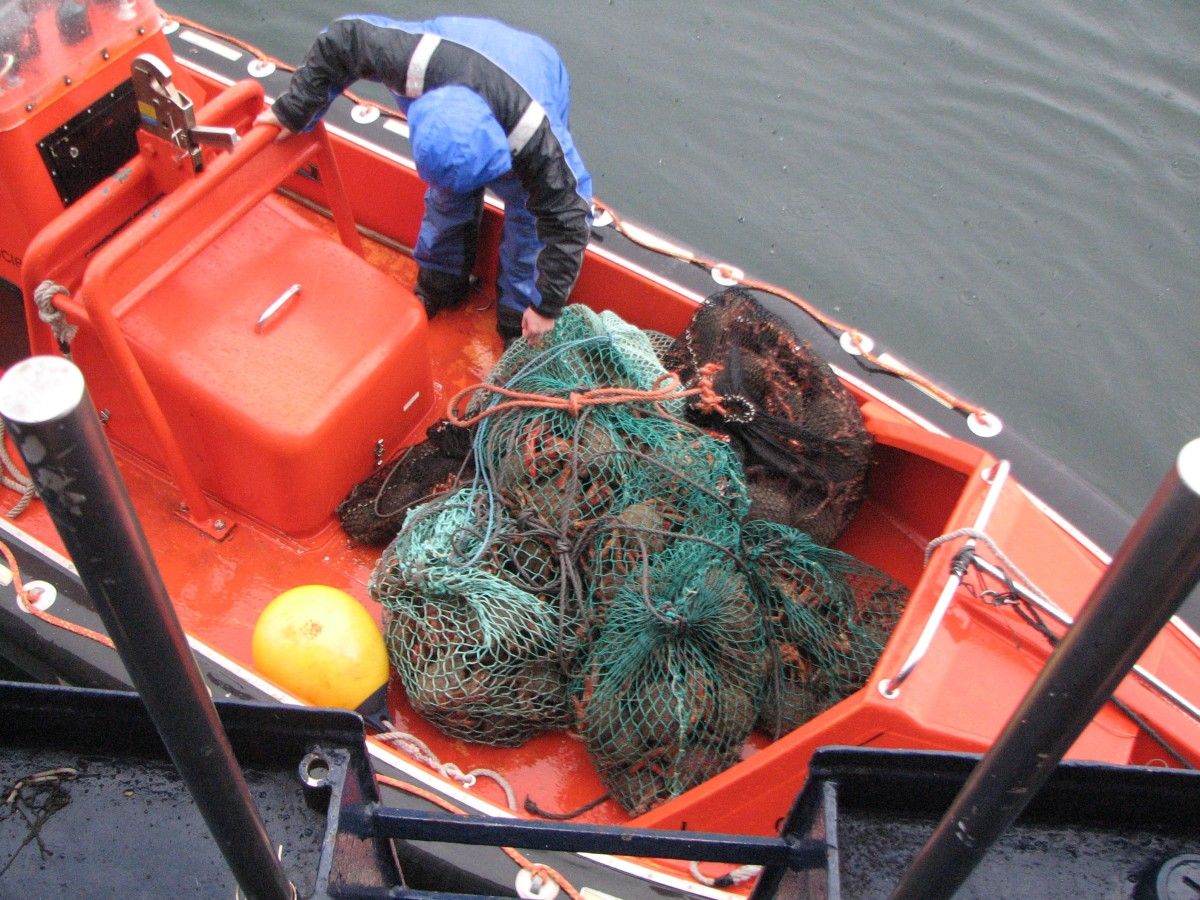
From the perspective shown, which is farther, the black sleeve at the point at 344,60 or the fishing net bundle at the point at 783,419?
the fishing net bundle at the point at 783,419

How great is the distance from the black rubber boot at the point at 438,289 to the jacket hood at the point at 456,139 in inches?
28.2

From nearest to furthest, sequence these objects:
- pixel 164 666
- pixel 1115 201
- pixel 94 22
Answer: pixel 164 666 < pixel 94 22 < pixel 1115 201

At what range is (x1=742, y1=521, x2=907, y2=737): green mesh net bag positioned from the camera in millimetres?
2572

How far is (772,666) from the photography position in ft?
8.53

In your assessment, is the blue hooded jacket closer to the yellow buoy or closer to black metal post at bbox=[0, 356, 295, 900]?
the yellow buoy

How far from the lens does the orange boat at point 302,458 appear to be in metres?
2.29

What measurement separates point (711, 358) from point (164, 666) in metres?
2.37

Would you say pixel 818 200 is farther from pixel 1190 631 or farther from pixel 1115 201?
pixel 1190 631

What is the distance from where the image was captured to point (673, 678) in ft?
7.95

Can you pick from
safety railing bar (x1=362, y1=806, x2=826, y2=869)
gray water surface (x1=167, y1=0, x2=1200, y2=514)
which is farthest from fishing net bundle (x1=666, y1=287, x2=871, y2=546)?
gray water surface (x1=167, y1=0, x2=1200, y2=514)

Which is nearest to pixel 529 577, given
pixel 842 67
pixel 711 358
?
pixel 711 358

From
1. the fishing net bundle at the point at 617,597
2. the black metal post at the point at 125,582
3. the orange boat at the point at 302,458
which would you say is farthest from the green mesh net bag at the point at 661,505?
the black metal post at the point at 125,582

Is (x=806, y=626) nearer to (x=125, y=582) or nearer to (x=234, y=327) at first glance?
(x=234, y=327)

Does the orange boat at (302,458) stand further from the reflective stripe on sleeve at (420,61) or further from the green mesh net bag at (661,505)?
the green mesh net bag at (661,505)
